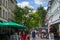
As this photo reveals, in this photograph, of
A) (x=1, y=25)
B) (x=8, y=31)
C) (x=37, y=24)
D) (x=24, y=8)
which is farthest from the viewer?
(x=37, y=24)

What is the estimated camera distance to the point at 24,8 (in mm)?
71000

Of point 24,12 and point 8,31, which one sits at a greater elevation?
point 24,12

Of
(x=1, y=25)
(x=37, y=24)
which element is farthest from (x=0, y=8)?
(x=37, y=24)

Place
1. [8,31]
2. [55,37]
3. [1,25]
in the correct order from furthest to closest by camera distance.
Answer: [55,37]
[8,31]
[1,25]

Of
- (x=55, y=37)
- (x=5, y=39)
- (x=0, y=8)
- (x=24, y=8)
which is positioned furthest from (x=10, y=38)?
(x=24, y=8)

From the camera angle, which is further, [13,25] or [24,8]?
[24,8]

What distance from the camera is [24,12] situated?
223ft

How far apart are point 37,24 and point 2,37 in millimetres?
95205

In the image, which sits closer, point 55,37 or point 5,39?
point 5,39

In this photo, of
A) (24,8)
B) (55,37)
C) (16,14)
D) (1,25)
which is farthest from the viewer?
(24,8)

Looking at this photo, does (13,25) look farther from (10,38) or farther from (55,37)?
(55,37)

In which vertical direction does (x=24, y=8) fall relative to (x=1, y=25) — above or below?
above

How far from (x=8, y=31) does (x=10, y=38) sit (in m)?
1.72

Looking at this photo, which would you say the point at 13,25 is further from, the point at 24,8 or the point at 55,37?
the point at 24,8
